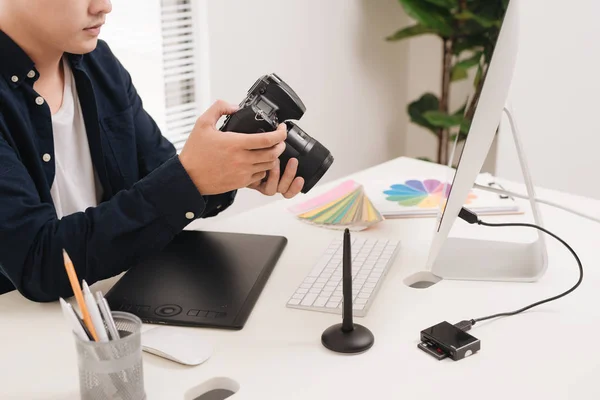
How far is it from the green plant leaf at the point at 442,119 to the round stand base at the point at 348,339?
198cm

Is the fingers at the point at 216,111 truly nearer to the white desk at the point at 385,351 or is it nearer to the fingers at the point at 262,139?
the fingers at the point at 262,139

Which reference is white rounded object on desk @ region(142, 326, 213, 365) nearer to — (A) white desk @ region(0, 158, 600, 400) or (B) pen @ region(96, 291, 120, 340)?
(A) white desk @ region(0, 158, 600, 400)

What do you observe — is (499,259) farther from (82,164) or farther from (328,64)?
(328,64)

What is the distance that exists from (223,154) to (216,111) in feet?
0.27

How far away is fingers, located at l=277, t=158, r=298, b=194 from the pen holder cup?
0.44 metres

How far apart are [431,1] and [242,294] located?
1921 mm

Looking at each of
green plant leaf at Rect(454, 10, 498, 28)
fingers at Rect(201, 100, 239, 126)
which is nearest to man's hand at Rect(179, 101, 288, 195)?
fingers at Rect(201, 100, 239, 126)

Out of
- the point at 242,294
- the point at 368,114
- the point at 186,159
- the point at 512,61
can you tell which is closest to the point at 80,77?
the point at 186,159

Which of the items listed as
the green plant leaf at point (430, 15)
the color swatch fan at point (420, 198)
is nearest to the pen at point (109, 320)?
the color swatch fan at point (420, 198)

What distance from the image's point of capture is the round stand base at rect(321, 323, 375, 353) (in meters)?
0.94

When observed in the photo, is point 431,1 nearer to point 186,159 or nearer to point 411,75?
point 411,75

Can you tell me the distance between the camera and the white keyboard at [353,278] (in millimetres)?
1072

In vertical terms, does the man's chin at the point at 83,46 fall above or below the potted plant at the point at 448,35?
above

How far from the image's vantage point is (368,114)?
315 cm
